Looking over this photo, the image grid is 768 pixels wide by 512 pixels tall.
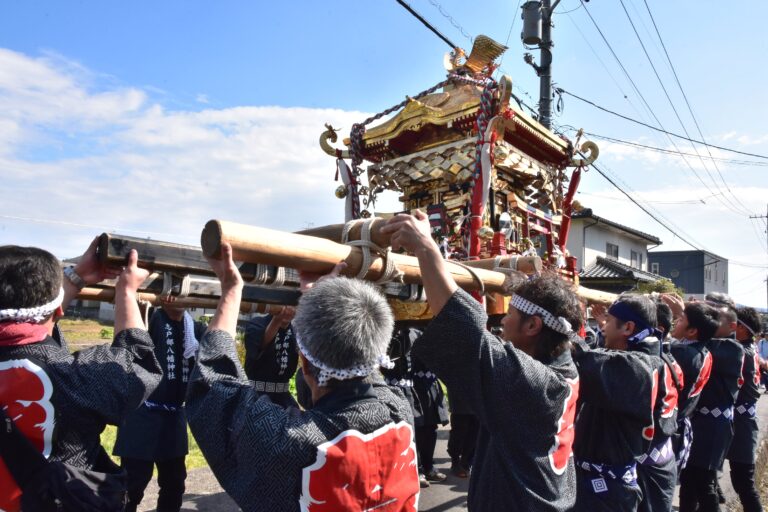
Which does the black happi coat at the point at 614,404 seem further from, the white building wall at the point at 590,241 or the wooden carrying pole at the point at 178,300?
the white building wall at the point at 590,241

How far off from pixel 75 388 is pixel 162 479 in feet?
7.27

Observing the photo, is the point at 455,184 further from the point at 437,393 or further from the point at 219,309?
the point at 219,309

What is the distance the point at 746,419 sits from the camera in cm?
443

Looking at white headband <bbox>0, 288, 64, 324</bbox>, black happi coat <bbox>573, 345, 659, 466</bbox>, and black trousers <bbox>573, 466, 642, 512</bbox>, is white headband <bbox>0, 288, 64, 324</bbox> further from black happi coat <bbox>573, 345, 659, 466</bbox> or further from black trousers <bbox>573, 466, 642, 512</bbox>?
black trousers <bbox>573, 466, 642, 512</bbox>

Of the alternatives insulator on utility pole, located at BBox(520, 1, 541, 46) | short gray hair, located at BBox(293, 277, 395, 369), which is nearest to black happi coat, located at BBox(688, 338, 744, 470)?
short gray hair, located at BBox(293, 277, 395, 369)

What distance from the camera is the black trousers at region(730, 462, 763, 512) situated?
411 cm

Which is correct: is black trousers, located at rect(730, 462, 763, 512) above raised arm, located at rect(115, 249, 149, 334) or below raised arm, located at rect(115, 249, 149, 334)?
below

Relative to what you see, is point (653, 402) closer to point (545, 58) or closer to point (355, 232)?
point (355, 232)

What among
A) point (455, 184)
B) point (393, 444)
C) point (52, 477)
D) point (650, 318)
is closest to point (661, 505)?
point (650, 318)

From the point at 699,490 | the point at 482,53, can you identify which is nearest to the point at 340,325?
the point at 699,490

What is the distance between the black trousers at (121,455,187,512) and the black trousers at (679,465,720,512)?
3637 mm

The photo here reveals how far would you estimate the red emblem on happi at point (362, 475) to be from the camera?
1.36 meters

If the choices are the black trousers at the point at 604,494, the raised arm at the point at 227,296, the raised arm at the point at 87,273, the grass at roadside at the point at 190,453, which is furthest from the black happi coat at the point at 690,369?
the grass at roadside at the point at 190,453

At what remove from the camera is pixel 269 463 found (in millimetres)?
1361
